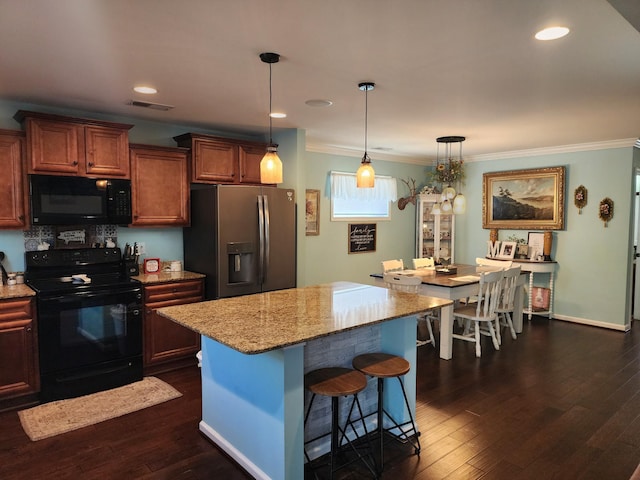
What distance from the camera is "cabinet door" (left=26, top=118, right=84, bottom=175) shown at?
3.44 meters

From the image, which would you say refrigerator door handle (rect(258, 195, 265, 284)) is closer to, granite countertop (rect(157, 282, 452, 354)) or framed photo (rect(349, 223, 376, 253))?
granite countertop (rect(157, 282, 452, 354))

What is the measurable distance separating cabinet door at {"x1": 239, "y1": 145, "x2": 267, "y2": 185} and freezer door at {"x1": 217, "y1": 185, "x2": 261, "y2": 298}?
47 centimetres

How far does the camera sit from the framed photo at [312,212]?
5.82m

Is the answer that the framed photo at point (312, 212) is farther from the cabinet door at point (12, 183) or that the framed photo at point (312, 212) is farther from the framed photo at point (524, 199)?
the cabinet door at point (12, 183)

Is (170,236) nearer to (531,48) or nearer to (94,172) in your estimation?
(94,172)

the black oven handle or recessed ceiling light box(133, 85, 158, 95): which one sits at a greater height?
recessed ceiling light box(133, 85, 158, 95)

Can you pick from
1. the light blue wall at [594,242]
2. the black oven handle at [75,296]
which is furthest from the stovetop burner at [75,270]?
the light blue wall at [594,242]

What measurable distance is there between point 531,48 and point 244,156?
3029 millimetres

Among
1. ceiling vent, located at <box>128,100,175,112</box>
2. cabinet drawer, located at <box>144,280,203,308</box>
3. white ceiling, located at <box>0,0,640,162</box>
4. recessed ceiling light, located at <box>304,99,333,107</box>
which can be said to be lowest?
cabinet drawer, located at <box>144,280,203,308</box>

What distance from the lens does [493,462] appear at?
102 inches

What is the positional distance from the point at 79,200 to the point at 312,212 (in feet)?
9.60

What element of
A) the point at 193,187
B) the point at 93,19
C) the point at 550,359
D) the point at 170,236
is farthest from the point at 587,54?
the point at 170,236

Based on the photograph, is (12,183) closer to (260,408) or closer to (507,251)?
(260,408)

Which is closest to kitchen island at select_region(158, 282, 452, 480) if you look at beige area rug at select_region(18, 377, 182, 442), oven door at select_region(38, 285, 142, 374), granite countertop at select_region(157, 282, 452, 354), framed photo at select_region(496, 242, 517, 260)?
granite countertop at select_region(157, 282, 452, 354)
